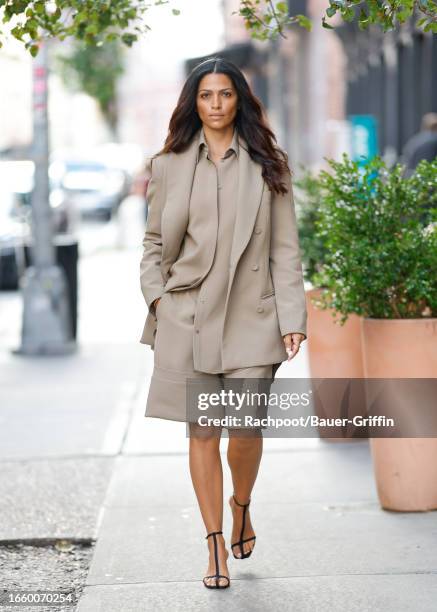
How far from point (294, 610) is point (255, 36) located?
2.66 metres

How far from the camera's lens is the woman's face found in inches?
179

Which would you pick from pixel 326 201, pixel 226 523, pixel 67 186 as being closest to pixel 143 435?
pixel 226 523

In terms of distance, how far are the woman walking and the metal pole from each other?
6.45 meters

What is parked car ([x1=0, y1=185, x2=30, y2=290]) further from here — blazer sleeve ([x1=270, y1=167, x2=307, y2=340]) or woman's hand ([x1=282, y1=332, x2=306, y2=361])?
woman's hand ([x1=282, y1=332, x2=306, y2=361])

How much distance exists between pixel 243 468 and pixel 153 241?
936 mm

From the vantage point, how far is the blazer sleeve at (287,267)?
4.56 meters

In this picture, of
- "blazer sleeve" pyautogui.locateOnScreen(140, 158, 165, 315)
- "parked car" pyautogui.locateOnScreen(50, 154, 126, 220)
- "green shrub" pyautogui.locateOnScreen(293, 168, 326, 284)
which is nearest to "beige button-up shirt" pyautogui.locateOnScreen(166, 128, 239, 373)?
"blazer sleeve" pyautogui.locateOnScreen(140, 158, 165, 315)

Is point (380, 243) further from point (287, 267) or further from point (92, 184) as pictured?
point (92, 184)

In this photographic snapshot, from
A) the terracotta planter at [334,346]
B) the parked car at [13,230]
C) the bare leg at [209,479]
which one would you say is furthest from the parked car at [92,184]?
the bare leg at [209,479]

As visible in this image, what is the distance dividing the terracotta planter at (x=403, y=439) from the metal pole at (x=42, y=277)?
5880 mm

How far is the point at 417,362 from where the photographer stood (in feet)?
17.5

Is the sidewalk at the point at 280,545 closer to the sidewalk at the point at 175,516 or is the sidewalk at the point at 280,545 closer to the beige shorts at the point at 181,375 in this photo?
the sidewalk at the point at 175,516

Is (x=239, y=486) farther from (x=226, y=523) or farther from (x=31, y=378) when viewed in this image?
(x=31, y=378)

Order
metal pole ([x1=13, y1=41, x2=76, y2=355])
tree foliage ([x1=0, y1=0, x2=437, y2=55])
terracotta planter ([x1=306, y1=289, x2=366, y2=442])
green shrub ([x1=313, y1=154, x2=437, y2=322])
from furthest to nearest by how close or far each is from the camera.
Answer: metal pole ([x1=13, y1=41, x2=76, y2=355]), terracotta planter ([x1=306, y1=289, x2=366, y2=442]), green shrub ([x1=313, y1=154, x2=437, y2=322]), tree foliage ([x1=0, y1=0, x2=437, y2=55])
